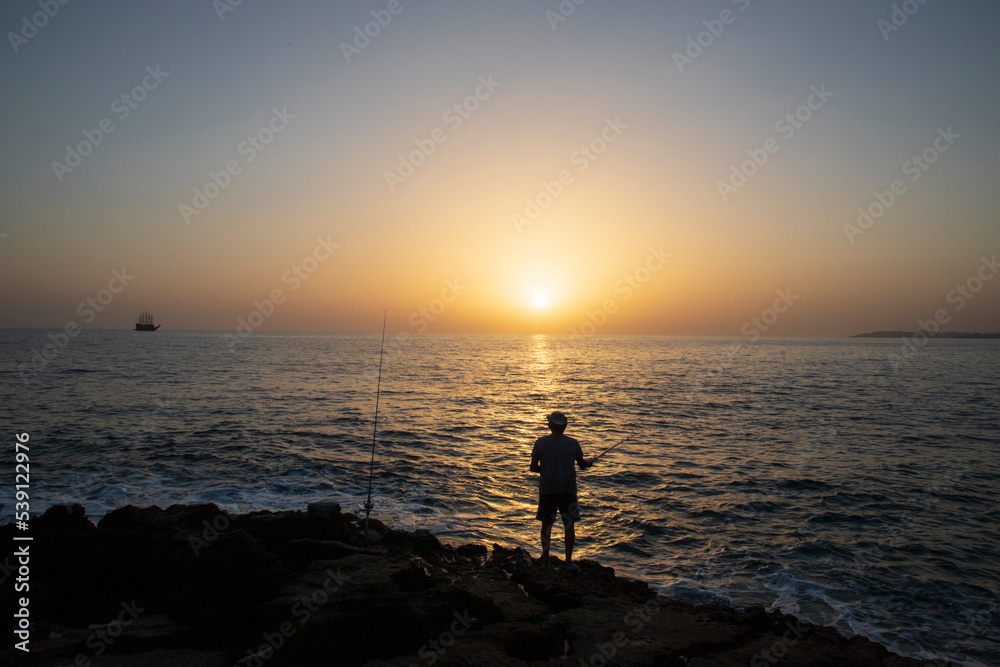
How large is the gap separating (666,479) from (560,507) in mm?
7542

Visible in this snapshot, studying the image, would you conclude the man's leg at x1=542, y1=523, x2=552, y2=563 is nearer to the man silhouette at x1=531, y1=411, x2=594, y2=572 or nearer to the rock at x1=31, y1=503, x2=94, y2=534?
the man silhouette at x1=531, y1=411, x2=594, y2=572

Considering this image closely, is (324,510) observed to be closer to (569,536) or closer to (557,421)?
(569,536)

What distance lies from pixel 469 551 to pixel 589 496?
4658mm

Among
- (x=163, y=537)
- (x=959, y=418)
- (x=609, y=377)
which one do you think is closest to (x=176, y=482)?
(x=163, y=537)

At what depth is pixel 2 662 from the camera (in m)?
4.36

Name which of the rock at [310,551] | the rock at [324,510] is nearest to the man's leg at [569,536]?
the rock at [310,551]

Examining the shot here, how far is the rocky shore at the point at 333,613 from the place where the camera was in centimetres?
493

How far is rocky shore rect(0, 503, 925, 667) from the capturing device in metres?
4.93

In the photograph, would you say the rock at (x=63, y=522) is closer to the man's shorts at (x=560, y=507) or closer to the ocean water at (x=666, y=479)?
the ocean water at (x=666, y=479)

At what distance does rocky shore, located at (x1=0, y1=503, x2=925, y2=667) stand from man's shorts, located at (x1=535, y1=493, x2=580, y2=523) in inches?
28.4

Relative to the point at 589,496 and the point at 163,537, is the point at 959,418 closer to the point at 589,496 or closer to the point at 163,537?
the point at 589,496

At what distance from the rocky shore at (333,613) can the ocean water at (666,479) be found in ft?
6.91

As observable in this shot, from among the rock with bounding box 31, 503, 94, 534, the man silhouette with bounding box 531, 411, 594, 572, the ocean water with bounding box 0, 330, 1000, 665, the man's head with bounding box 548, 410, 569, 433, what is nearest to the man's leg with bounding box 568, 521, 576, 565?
the man silhouette with bounding box 531, 411, 594, 572

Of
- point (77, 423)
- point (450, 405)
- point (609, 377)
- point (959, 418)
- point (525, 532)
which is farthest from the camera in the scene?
point (609, 377)
